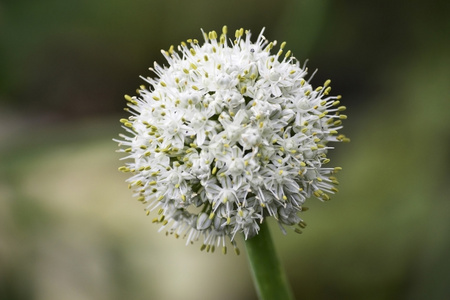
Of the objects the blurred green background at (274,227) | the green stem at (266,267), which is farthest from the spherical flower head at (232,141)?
the blurred green background at (274,227)

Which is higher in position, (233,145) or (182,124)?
(182,124)

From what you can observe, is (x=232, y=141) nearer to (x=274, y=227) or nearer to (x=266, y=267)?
(x=266, y=267)

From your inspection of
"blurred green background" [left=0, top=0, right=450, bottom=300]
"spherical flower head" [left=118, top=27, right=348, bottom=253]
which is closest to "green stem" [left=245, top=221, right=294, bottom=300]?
"spherical flower head" [left=118, top=27, right=348, bottom=253]

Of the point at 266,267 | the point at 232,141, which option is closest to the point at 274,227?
the point at 266,267

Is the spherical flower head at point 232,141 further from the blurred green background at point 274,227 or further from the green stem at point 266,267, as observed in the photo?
the blurred green background at point 274,227

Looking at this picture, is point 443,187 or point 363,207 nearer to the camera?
point 443,187

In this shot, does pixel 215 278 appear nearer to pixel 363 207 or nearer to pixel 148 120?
pixel 363 207

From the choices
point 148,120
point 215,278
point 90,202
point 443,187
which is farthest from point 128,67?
point 148,120
